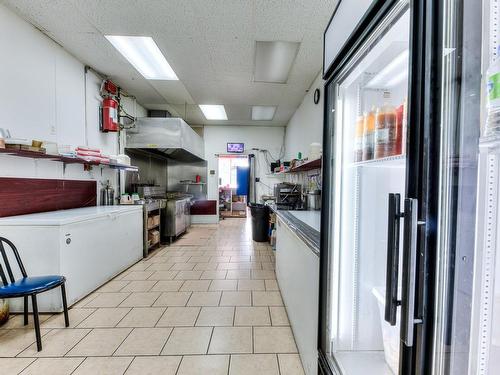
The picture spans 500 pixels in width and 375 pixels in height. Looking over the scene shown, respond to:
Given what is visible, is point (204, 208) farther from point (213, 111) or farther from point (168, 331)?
point (168, 331)

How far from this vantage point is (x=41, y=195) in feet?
9.30

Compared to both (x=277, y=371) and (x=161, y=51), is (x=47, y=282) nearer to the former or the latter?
(x=277, y=371)

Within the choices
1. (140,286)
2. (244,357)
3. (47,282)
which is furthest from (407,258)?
(140,286)

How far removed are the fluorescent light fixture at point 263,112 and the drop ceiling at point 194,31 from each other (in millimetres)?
1229

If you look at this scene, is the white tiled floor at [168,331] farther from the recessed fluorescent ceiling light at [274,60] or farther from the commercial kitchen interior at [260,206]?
the recessed fluorescent ceiling light at [274,60]

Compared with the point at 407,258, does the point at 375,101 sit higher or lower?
higher

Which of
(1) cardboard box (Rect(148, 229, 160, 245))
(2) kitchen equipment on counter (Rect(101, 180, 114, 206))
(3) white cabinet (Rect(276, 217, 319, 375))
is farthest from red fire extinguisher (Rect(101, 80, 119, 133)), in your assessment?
(3) white cabinet (Rect(276, 217, 319, 375))

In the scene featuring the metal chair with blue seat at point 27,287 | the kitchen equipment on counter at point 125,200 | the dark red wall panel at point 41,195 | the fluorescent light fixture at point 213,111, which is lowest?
the metal chair with blue seat at point 27,287

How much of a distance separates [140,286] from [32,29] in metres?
3.15

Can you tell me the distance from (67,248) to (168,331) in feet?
4.23

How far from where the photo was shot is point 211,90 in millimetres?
4645

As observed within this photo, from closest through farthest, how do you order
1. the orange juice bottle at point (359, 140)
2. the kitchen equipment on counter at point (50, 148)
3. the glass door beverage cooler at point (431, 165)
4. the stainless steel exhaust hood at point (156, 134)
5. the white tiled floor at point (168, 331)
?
the glass door beverage cooler at point (431, 165), the orange juice bottle at point (359, 140), the white tiled floor at point (168, 331), the kitchen equipment on counter at point (50, 148), the stainless steel exhaust hood at point (156, 134)

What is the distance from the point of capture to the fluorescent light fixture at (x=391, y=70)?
985 mm

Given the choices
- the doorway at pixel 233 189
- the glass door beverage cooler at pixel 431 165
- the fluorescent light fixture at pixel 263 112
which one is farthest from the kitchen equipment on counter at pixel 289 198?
the doorway at pixel 233 189
